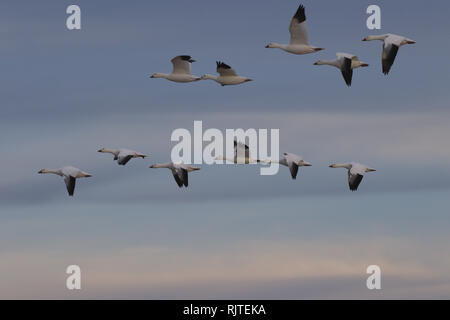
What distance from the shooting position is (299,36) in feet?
199

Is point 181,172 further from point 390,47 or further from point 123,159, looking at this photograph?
point 390,47

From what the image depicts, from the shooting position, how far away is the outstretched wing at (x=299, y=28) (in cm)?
5994

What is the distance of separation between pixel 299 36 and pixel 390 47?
162 inches

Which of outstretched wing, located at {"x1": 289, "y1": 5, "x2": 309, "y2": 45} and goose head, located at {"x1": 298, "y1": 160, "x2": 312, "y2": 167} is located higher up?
outstretched wing, located at {"x1": 289, "y1": 5, "x2": 309, "y2": 45}

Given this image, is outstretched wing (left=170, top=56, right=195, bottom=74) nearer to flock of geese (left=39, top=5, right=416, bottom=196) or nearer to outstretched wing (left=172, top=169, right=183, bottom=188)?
flock of geese (left=39, top=5, right=416, bottom=196)

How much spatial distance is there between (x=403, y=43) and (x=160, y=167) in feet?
43.1

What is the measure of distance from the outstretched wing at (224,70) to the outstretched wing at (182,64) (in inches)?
52.6

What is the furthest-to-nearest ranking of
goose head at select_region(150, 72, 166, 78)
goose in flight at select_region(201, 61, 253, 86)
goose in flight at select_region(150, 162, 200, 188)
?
goose head at select_region(150, 72, 166, 78) → goose in flight at select_region(150, 162, 200, 188) → goose in flight at select_region(201, 61, 253, 86)

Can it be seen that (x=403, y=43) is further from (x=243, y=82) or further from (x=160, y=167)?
(x=160, y=167)

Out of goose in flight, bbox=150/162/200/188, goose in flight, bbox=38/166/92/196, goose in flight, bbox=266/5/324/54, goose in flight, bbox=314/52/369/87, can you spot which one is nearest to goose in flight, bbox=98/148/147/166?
goose in flight, bbox=38/166/92/196

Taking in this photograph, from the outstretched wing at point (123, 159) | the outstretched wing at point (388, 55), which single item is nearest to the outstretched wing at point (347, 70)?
the outstretched wing at point (388, 55)

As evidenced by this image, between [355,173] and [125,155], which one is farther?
[125,155]

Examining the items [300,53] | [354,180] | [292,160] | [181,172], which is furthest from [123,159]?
[354,180]

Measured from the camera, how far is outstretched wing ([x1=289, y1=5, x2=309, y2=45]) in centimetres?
5994
